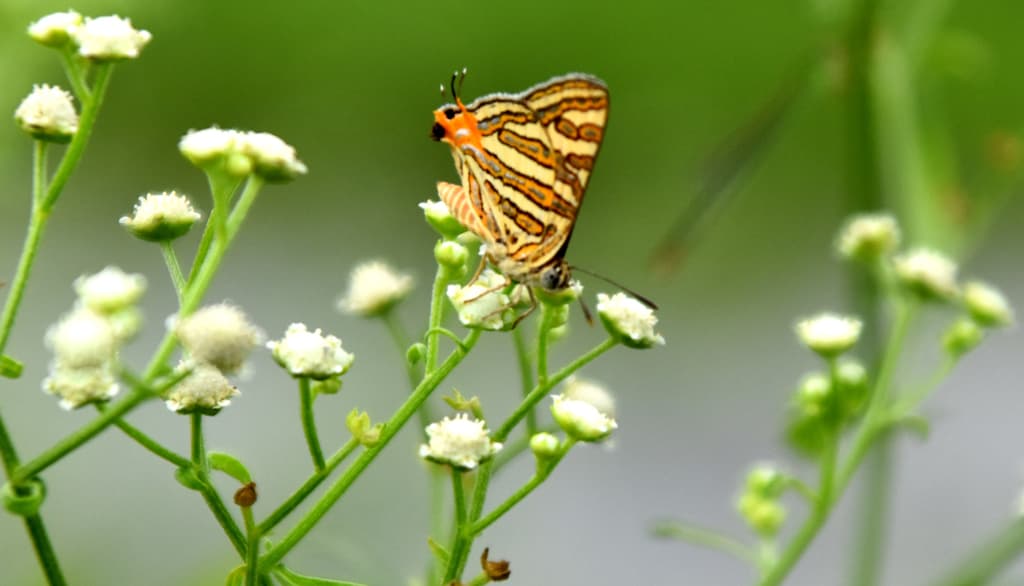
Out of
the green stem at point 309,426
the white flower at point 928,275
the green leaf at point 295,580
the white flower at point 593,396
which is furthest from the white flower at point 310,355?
the white flower at point 928,275

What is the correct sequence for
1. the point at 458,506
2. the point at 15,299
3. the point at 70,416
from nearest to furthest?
the point at 15,299
the point at 458,506
the point at 70,416

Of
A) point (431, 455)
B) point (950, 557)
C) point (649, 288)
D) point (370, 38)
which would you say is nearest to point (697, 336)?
point (649, 288)

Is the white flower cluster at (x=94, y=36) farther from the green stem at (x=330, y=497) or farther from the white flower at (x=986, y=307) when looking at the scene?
the white flower at (x=986, y=307)

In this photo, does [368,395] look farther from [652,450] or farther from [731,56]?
[731,56]

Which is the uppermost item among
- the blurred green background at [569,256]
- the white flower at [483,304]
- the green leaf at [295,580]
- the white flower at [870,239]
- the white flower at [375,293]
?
the blurred green background at [569,256]

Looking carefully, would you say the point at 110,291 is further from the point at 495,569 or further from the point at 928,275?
the point at 928,275
